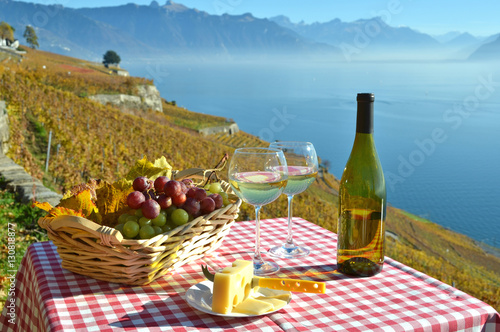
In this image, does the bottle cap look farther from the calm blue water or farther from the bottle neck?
the calm blue water

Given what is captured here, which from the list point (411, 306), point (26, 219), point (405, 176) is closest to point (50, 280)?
point (411, 306)

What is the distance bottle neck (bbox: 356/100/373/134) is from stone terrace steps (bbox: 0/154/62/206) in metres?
3.62

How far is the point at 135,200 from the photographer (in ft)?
4.39

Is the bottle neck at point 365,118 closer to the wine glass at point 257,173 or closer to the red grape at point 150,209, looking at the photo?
the wine glass at point 257,173

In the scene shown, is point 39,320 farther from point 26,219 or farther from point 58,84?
point 58,84

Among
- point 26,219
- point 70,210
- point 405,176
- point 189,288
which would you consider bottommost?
point 405,176

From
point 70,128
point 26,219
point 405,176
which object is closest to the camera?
point 26,219

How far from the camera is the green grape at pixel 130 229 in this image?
1.29 m

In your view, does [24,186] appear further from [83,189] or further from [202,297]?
[202,297]

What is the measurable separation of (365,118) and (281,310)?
2.10 ft

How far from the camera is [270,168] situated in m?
1.34

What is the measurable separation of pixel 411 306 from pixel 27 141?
8588 millimetres

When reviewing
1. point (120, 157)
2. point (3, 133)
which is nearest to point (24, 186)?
point (3, 133)

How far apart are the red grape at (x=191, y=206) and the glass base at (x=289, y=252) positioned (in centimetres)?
40
